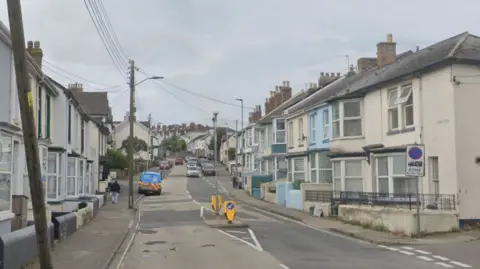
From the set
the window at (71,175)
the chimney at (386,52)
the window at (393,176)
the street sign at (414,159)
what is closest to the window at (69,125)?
the window at (71,175)

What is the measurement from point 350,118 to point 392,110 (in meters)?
4.13

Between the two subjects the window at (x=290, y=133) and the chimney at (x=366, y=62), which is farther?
the window at (x=290, y=133)

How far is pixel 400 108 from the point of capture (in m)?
23.9

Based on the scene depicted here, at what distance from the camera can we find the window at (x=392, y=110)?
24703 mm

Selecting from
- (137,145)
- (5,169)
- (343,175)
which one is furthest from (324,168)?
(137,145)

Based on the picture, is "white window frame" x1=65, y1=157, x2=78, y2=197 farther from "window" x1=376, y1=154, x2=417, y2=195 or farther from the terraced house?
"window" x1=376, y1=154, x2=417, y2=195

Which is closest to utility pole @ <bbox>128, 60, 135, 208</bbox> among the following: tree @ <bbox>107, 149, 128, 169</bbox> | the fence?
the fence

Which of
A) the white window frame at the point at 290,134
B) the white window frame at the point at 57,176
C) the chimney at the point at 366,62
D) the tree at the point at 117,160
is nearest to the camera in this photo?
the white window frame at the point at 57,176

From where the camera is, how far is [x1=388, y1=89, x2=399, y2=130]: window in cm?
2470

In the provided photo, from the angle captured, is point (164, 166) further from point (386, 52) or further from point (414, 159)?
point (414, 159)

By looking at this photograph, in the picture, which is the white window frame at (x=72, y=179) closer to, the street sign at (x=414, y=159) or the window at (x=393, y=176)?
the window at (x=393, y=176)

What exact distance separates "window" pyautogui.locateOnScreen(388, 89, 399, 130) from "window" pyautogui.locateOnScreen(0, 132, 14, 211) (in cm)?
1564

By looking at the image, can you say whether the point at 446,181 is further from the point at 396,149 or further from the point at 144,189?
the point at 144,189

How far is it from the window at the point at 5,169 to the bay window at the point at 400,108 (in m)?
15.0
